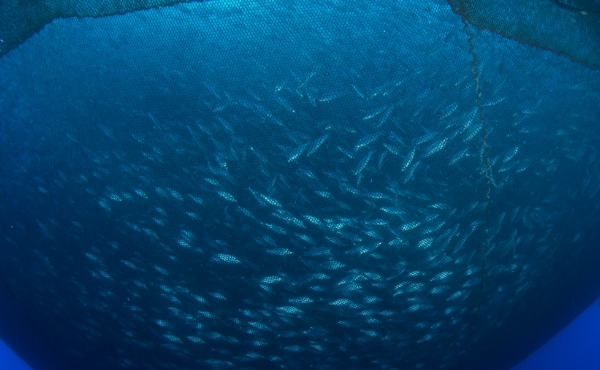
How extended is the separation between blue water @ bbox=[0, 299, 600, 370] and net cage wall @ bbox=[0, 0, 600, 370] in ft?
21.4

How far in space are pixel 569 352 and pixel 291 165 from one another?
10.4 meters

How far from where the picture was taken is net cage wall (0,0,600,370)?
3314mm

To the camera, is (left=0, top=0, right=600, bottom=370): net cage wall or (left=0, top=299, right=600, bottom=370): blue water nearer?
(left=0, top=0, right=600, bottom=370): net cage wall

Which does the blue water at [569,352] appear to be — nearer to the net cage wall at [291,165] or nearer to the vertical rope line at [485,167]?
the vertical rope line at [485,167]

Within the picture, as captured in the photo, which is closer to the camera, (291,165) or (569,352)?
(291,165)

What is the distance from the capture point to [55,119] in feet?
12.6

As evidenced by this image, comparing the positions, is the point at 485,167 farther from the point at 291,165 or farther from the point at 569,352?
the point at 569,352

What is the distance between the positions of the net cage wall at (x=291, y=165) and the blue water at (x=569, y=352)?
651 cm

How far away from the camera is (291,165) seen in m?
3.51

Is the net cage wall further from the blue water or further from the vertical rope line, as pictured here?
the blue water

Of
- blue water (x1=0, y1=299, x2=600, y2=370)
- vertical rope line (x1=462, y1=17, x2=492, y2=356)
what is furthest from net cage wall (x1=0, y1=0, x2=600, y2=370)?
blue water (x1=0, y1=299, x2=600, y2=370)

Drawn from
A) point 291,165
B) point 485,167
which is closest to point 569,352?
point 485,167

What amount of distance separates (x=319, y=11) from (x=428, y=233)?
250 cm

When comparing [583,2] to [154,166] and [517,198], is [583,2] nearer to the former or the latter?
[517,198]
